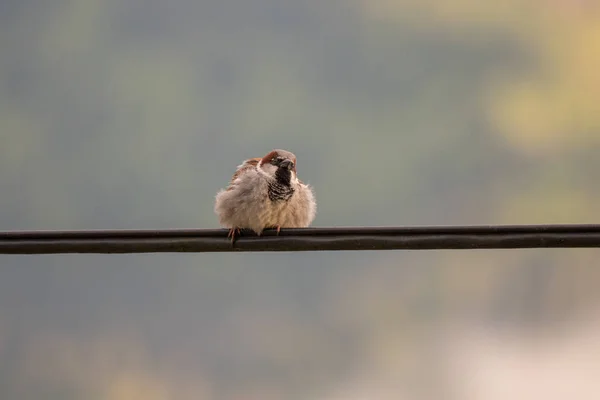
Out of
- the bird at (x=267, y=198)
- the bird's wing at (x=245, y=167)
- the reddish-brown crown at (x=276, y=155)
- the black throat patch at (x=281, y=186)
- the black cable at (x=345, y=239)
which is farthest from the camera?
the bird's wing at (x=245, y=167)

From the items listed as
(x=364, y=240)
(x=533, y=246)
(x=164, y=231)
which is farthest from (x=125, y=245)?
(x=533, y=246)

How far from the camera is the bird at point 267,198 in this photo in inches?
197

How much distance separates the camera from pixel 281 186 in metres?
5.24

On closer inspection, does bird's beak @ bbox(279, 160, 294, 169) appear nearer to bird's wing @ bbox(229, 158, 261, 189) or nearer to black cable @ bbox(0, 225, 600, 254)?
bird's wing @ bbox(229, 158, 261, 189)

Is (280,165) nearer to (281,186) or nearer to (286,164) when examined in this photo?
(286,164)

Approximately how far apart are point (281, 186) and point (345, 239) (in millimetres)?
1636

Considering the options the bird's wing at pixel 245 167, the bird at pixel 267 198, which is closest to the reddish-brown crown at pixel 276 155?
the bird at pixel 267 198

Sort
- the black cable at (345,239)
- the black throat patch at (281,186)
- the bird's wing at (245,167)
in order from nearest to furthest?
the black cable at (345,239) < the black throat patch at (281,186) < the bird's wing at (245,167)

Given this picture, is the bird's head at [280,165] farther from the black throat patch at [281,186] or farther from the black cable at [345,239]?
the black cable at [345,239]

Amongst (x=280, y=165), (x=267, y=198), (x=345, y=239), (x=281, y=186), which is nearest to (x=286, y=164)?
(x=280, y=165)

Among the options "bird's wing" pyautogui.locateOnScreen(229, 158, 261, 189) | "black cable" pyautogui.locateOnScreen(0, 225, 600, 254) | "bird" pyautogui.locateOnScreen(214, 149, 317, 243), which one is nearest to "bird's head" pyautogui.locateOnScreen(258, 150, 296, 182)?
"bird" pyautogui.locateOnScreen(214, 149, 317, 243)

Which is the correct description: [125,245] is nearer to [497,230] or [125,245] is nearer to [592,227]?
[497,230]

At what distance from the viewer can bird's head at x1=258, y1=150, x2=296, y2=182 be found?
17.3ft

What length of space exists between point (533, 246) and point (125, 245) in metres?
1.93
